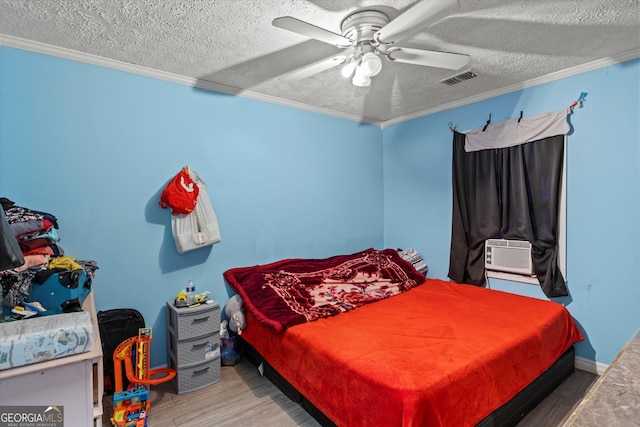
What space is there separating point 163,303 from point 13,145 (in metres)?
1.49

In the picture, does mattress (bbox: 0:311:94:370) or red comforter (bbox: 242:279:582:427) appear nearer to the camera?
mattress (bbox: 0:311:94:370)

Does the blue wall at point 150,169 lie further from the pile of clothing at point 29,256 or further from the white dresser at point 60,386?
the white dresser at point 60,386

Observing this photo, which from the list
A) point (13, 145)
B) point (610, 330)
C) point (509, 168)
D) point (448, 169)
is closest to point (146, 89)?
point (13, 145)

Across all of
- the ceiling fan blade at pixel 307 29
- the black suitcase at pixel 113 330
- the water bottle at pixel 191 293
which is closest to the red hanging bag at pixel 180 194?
the water bottle at pixel 191 293

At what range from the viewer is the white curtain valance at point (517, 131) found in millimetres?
2662

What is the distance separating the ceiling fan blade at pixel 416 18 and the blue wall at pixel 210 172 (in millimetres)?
1777

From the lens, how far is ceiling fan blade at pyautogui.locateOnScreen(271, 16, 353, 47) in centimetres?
145

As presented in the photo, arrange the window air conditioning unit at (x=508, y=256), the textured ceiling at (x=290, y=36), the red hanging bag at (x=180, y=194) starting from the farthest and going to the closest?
the window air conditioning unit at (x=508, y=256)
the red hanging bag at (x=180, y=194)
the textured ceiling at (x=290, y=36)

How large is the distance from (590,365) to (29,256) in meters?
4.00

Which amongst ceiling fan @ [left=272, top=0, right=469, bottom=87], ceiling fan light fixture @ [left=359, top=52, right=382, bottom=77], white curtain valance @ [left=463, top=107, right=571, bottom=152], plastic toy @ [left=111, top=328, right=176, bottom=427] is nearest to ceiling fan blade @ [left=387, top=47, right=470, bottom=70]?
ceiling fan @ [left=272, top=0, right=469, bottom=87]

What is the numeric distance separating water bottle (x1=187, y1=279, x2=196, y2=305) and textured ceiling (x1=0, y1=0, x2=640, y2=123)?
1727mm

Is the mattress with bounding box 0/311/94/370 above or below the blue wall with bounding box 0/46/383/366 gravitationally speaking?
below

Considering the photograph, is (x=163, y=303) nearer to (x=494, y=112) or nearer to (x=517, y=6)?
(x=517, y=6)

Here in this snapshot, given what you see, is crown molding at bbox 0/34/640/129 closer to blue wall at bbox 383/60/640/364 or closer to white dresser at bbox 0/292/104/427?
blue wall at bbox 383/60/640/364
